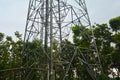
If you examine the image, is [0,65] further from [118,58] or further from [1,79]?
[118,58]

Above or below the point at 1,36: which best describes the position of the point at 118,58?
below

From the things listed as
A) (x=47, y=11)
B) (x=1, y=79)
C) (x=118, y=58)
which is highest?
(x=47, y=11)

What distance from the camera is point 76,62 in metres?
23.8

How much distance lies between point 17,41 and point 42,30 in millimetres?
11679

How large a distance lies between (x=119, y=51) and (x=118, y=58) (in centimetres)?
62

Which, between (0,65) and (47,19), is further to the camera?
(0,65)

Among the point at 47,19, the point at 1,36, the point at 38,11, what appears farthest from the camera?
the point at 1,36

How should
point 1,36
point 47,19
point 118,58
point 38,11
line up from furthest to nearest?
1. point 1,36
2. point 118,58
3. point 38,11
4. point 47,19

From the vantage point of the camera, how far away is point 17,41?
2381cm

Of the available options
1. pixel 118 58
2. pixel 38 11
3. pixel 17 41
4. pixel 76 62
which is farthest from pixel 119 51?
pixel 38 11

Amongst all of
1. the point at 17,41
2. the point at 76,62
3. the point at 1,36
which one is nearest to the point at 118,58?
the point at 76,62

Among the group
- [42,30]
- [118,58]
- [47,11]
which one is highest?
[47,11]

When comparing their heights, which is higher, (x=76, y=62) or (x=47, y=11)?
(x=47, y=11)

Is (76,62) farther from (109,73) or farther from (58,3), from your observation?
(58,3)
